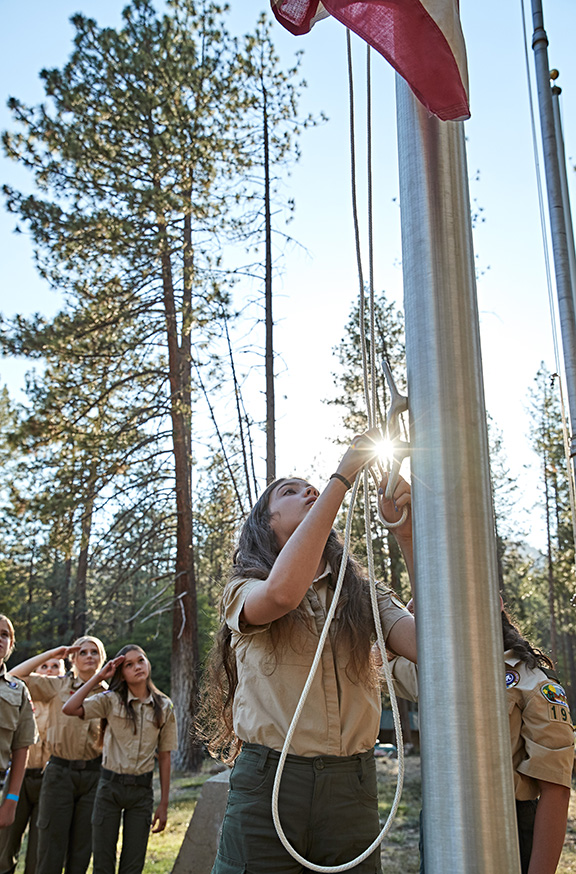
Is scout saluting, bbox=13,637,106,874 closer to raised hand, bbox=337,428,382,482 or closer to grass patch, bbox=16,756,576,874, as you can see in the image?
grass patch, bbox=16,756,576,874

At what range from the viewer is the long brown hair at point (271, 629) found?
6.54 feet

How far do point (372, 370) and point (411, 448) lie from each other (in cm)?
28

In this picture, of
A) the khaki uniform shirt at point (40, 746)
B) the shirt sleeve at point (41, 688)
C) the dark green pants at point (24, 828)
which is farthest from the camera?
the shirt sleeve at point (41, 688)

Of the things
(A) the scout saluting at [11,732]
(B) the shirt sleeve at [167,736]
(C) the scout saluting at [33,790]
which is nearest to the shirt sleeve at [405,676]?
(A) the scout saluting at [11,732]

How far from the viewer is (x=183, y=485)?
12602 millimetres

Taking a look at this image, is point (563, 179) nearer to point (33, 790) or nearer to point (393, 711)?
point (393, 711)

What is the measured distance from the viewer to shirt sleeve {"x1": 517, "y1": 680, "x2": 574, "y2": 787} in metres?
2.29

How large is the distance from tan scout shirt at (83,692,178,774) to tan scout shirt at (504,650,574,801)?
11.7 ft

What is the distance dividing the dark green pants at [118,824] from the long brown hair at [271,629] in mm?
3133

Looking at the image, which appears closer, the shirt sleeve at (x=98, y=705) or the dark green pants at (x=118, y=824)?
the dark green pants at (x=118, y=824)

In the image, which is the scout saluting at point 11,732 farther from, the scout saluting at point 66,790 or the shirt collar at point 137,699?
the shirt collar at point 137,699

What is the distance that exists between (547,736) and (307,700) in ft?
3.18

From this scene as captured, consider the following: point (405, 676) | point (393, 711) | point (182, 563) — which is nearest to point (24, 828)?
point (405, 676)

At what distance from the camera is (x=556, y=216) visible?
4957 mm
